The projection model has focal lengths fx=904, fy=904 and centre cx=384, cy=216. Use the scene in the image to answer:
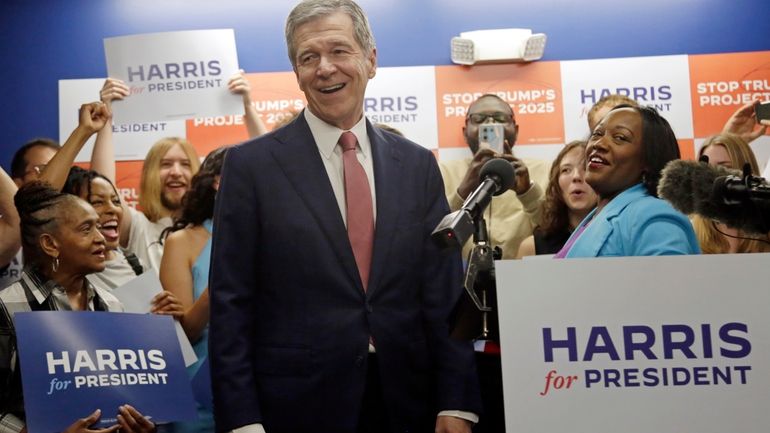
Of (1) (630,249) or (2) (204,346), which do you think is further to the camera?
(2) (204,346)

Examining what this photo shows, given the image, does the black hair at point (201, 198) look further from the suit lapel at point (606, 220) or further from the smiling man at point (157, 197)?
the suit lapel at point (606, 220)

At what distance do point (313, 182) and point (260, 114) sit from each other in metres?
3.56

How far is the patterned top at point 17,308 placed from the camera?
2.91 metres

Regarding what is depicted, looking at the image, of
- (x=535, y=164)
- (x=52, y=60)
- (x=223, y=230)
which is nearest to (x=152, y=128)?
(x=52, y=60)

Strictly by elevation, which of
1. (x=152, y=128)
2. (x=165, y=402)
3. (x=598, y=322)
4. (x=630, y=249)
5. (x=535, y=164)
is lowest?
(x=165, y=402)

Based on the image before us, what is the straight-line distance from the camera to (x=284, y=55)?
6.23m

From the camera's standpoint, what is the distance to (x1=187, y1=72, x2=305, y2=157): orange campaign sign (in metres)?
6.00

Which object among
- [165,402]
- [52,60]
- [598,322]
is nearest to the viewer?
[598,322]

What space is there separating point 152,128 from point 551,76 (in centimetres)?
267

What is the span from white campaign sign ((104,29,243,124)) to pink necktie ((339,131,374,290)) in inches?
102

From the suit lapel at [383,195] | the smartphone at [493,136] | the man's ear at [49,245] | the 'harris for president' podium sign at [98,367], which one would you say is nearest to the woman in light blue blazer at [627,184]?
the suit lapel at [383,195]

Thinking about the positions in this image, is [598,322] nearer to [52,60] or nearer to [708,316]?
[708,316]

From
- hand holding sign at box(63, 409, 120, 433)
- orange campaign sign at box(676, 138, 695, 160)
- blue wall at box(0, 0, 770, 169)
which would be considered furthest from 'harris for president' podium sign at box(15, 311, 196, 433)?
orange campaign sign at box(676, 138, 695, 160)

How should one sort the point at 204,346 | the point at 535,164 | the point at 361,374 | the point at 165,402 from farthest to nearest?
the point at 535,164 < the point at 204,346 < the point at 165,402 < the point at 361,374
